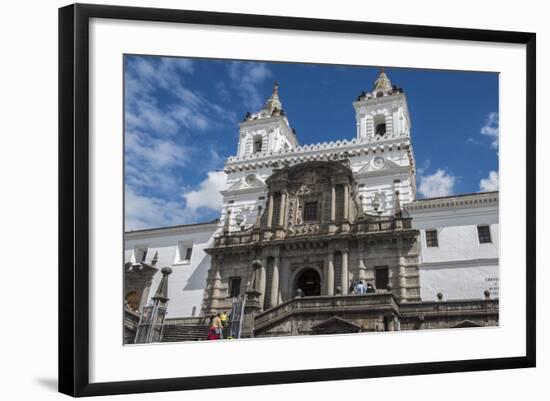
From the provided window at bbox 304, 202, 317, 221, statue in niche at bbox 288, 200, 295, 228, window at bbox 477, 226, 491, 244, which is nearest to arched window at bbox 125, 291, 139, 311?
statue in niche at bbox 288, 200, 295, 228

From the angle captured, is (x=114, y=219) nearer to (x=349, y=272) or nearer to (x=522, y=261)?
(x=349, y=272)

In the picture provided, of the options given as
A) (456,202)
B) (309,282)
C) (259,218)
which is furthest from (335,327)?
(456,202)

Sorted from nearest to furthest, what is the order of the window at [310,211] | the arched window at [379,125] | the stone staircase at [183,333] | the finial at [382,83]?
the stone staircase at [183,333]
the finial at [382,83]
the arched window at [379,125]
the window at [310,211]

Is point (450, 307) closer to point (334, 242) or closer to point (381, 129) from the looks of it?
point (334, 242)

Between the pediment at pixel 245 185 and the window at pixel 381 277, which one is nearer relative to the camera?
the pediment at pixel 245 185

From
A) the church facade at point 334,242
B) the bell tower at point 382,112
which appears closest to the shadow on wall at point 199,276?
the church facade at point 334,242

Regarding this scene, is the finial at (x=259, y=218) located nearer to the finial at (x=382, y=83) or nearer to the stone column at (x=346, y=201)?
the stone column at (x=346, y=201)
